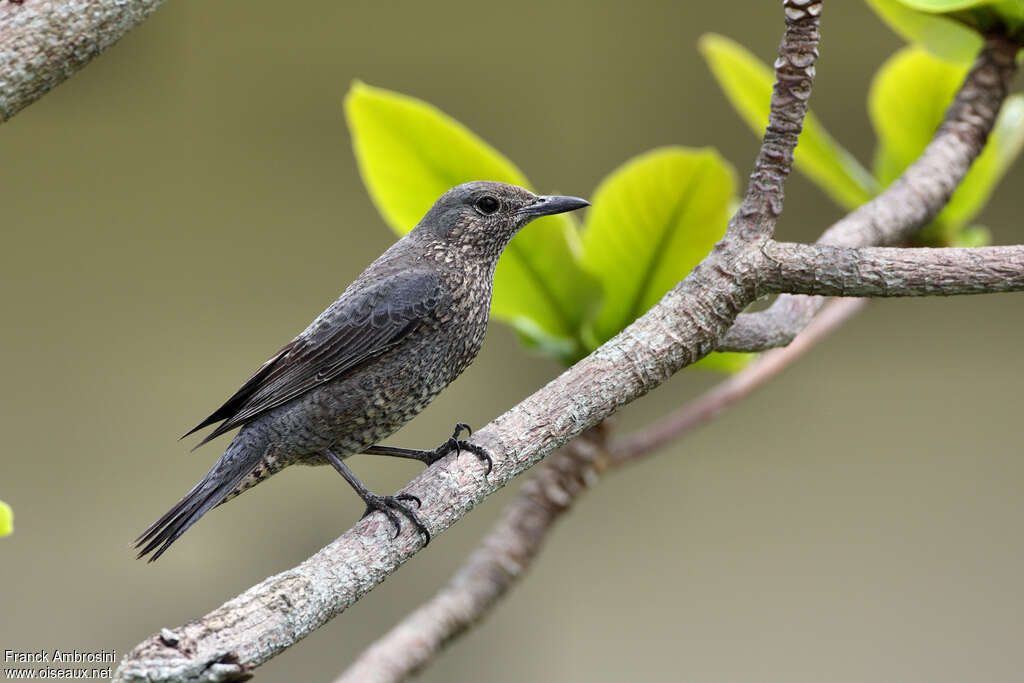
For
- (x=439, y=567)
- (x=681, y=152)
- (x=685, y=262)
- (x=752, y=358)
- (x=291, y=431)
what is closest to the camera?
(x=291, y=431)

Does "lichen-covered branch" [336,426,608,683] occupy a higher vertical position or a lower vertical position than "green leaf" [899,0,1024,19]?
lower

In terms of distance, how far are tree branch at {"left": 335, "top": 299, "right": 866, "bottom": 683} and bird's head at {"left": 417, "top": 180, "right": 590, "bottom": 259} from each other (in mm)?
412

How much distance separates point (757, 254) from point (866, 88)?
2.29 meters

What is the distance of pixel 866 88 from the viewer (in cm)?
326

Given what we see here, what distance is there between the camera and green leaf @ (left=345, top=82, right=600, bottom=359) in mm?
1506

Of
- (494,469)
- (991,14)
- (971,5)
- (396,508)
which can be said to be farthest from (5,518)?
(991,14)

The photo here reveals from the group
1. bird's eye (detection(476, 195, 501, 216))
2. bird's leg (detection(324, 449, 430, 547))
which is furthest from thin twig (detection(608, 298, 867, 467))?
bird's leg (detection(324, 449, 430, 547))

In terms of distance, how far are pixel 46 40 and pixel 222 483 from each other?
2.00ft

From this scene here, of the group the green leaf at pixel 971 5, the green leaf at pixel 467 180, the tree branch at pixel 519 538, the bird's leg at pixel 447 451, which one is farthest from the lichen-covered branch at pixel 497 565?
the green leaf at pixel 971 5

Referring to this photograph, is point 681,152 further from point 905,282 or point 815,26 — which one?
point 905,282

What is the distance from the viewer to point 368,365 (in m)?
1.34

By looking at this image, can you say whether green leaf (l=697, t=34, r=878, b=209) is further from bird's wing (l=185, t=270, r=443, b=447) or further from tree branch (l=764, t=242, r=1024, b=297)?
bird's wing (l=185, t=270, r=443, b=447)

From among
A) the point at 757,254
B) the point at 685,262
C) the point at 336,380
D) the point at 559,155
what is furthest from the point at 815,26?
the point at 559,155

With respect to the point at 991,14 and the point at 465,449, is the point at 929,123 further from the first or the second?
the point at 465,449
